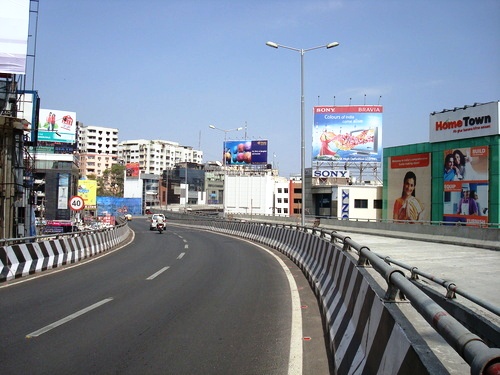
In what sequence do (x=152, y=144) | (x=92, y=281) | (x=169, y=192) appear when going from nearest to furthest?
1. (x=92, y=281)
2. (x=169, y=192)
3. (x=152, y=144)

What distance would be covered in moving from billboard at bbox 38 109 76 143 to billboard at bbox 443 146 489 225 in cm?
4871

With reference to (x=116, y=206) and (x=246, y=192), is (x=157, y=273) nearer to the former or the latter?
(x=246, y=192)

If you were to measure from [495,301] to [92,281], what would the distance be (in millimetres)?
9394

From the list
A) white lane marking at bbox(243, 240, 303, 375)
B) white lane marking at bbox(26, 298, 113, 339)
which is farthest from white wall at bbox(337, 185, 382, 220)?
white lane marking at bbox(26, 298, 113, 339)

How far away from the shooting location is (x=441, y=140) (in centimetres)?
4272

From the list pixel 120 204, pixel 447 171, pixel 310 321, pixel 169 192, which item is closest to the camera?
pixel 310 321

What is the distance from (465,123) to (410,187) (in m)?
9.50

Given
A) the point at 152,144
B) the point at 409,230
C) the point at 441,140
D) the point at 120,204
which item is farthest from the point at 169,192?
the point at 409,230

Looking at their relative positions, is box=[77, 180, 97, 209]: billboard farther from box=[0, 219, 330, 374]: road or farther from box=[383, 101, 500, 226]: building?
box=[0, 219, 330, 374]: road

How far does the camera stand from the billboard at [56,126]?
209 feet

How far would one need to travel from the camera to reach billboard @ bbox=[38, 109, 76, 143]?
63.6m

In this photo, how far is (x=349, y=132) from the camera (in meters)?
56.8

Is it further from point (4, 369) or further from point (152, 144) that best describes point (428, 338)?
point (152, 144)

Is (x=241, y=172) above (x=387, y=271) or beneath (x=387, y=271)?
above
